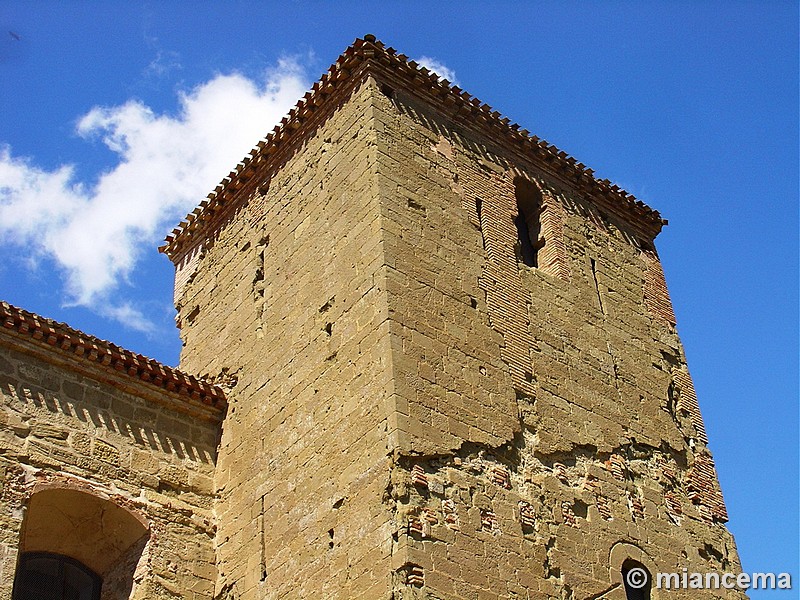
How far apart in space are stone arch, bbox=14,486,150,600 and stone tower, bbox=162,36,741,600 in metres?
0.89

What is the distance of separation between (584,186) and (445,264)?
3.63 m

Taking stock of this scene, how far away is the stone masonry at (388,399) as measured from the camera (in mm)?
9180

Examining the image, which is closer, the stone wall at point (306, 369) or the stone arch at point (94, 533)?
the stone wall at point (306, 369)

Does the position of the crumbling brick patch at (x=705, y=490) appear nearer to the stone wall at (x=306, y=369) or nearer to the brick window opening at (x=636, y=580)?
the brick window opening at (x=636, y=580)

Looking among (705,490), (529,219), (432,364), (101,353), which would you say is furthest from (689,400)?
(101,353)

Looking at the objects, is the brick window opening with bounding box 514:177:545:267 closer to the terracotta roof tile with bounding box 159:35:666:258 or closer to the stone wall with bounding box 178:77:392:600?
the terracotta roof tile with bounding box 159:35:666:258

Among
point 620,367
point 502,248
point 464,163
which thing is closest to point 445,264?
point 502,248

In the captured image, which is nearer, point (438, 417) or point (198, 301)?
point (438, 417)

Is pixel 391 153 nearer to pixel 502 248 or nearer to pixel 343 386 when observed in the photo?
pixel 502 248

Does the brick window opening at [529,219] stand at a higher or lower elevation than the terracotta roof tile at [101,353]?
higher

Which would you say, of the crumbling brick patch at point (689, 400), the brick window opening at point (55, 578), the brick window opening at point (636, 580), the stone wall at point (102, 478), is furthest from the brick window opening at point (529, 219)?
the brick window opening at point (55, 578)

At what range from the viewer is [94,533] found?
10.4 metres

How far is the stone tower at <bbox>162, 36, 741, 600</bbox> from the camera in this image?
9.10 metres

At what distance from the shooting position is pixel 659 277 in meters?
13.9
